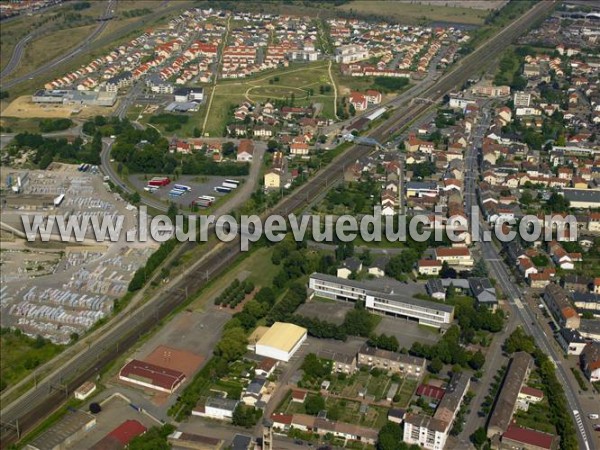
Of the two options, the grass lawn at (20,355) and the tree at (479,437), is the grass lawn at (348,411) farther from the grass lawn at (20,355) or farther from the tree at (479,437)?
the grass lawn at (20,355)

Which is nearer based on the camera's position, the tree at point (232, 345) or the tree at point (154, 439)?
the tree at point (154, 439)

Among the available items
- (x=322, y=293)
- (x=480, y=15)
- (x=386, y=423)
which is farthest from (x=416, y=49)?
(x=386, y=423)

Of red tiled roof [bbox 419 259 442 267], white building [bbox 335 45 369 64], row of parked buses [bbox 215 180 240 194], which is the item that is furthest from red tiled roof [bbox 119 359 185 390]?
white building [bbox 335 45 369 64]

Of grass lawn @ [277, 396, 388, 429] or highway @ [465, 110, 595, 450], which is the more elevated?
highway @ [465, 110, 595, 450]

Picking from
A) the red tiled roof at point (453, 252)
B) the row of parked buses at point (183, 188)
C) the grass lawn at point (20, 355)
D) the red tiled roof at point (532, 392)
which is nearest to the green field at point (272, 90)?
the row of parked buses at point (183, 188)

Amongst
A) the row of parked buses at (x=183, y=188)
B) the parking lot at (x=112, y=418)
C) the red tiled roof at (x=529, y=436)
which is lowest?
the parking lot at (x=112, y=418)

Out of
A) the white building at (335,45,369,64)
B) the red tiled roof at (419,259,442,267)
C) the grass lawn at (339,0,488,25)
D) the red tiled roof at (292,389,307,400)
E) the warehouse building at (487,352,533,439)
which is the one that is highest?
the grass lawn at (339,0,488,25)

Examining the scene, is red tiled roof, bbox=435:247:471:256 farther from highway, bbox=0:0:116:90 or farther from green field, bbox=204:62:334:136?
highway, bbox=0:0:116:90

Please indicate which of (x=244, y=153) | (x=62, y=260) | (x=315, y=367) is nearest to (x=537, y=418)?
(x=315, y=367)
